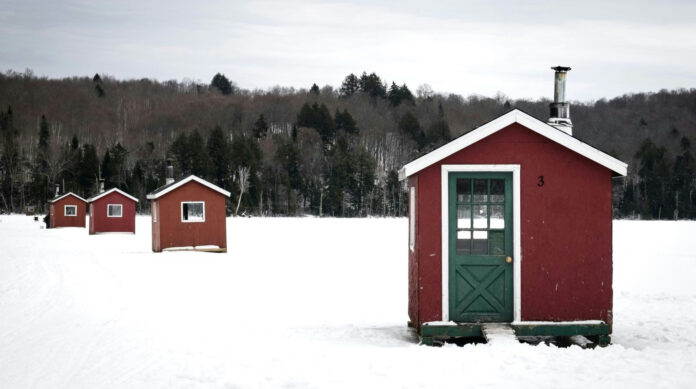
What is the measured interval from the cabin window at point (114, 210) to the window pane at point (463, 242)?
40.6 metres

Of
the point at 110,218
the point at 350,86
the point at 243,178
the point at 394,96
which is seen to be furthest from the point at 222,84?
the point at 110,218

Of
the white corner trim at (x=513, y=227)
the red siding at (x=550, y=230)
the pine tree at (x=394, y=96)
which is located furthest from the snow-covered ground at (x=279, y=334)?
the pine tree at (x=394, y=96)

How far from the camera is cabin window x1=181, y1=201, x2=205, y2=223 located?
1195 inches

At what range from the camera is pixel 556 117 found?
38.3 ft

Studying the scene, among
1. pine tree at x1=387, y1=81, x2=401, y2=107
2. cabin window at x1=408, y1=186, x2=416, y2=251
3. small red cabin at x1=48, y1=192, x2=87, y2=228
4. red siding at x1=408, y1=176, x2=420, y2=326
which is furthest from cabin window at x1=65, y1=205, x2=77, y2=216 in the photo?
pine tree at x1=387, y1=81, x2=401, y2=107

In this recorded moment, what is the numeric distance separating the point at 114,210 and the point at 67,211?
11.4 meters

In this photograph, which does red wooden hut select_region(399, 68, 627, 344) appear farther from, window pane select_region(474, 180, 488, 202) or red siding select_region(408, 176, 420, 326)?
red siding select_region(408, 176, 420, 326)

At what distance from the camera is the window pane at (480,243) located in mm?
10578

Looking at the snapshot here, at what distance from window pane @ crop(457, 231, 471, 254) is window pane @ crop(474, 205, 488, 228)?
0.71 ft

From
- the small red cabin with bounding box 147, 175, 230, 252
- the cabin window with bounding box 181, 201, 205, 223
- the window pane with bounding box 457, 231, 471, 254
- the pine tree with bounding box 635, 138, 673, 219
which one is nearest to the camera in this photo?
the window pane with bounding box 457, 231, 471, 254

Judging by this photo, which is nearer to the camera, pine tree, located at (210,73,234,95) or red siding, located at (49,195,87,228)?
red siding, located at (49,195,87,228)

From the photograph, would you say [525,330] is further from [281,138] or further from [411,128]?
[411,128]

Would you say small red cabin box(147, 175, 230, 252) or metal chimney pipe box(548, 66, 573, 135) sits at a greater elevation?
metal chimney pipe box(548, 66, 573, 135)

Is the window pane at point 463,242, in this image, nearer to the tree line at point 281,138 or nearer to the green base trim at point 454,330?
the green base trim at point 454,330
